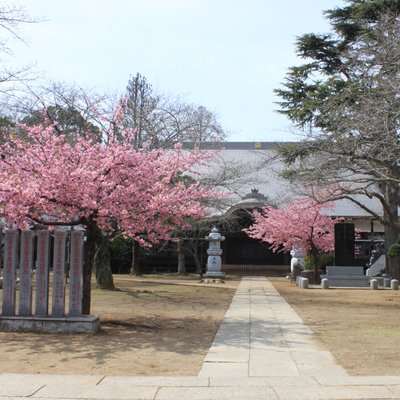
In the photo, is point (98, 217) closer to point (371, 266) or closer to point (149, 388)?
point (149, 388)

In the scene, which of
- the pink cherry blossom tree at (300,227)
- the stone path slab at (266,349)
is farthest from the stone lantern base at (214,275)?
the stone path slab at (266,349)

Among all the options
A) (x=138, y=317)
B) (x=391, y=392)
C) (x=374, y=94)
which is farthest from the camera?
(x=374, y=94)

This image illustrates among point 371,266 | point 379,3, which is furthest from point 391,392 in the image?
point 371,266

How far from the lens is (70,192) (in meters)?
10.3

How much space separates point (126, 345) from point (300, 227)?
2080 centimetres

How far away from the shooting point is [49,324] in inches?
396

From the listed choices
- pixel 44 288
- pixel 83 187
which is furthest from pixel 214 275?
pixel 83 187

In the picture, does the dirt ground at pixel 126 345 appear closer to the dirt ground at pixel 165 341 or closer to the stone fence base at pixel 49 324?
the dirt ground at pixel 165 341

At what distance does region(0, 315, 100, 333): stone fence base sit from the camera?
1002 centimetres

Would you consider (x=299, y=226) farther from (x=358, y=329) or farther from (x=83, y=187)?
(x=83, y=187)

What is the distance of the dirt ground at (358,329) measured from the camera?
7.78m

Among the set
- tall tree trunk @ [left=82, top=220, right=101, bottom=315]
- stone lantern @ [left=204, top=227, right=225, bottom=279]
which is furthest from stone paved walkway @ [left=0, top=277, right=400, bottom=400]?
stone lantern @ [left=204, top=227, right=225, bottom=279]

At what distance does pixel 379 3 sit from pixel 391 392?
20046 millimetres

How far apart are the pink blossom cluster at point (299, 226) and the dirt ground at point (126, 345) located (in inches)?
584
